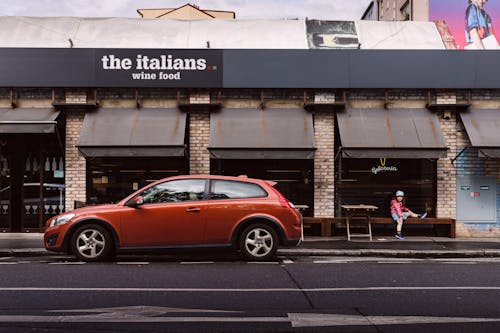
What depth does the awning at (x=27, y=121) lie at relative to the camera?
12883 mm

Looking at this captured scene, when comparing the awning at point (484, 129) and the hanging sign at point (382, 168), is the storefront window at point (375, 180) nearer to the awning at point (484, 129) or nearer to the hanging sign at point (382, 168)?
the hanging sign at point (382, 168)

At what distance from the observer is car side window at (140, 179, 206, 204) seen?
9.52 metres

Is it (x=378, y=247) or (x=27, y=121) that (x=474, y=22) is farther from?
(x=27, y=121)

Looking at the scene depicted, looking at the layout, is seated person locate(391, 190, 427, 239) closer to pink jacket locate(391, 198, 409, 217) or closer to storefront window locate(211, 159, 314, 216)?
pink jacket locate(391, 198, 409, 217)

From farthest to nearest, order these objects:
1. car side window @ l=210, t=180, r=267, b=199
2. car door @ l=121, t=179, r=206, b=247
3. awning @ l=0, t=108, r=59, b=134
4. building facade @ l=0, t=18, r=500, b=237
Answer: building facade @ l=0, t=18, r=500, b=237
awning @ l=0, t=108, r=59, b=134
car side window @ l=210, t=180, r=267, b=199
car door @ l=121, t=179, r=206, b=247

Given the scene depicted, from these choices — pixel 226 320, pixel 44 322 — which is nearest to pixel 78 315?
pixel 44 322

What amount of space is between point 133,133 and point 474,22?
1095 cm

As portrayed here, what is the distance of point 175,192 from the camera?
9562mm

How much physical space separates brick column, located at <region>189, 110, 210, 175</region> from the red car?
14.6ft

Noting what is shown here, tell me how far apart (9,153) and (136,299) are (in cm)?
957

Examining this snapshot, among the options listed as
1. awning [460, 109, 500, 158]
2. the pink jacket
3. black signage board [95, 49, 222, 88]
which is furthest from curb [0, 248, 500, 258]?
black signage board [95, 49, 222, 88]

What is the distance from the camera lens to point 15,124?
1294cm

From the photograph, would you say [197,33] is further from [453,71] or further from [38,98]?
[453,71]

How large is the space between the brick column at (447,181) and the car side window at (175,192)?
735cm
